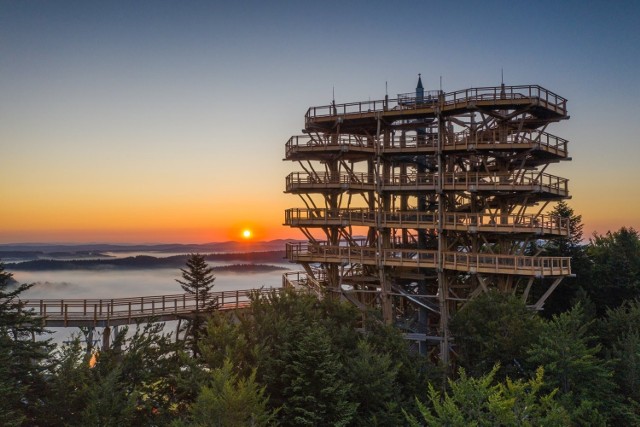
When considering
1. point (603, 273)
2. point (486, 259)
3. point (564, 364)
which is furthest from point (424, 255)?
point (603, 273)

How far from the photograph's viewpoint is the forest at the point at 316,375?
71.9 ft

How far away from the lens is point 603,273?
48438 millimetres

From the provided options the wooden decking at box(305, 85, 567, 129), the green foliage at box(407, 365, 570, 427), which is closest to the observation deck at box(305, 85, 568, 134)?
the wooden decking at box(305, 85, 567, 129)

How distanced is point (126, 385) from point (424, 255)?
25.9 metres

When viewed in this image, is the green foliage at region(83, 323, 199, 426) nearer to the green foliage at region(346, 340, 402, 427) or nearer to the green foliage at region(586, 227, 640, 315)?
the green foliage at region(346, 340, 402, 427)

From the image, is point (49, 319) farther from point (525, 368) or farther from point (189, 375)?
point (525, 368)

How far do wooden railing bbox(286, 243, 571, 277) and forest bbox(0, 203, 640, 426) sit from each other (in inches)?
120

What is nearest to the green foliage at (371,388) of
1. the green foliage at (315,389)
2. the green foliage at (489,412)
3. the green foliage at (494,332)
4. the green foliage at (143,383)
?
the green foliage at (315,389)

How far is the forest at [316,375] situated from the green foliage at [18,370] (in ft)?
0.24

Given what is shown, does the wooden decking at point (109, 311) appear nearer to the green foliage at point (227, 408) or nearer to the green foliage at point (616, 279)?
the green foliage at point (227, 408)

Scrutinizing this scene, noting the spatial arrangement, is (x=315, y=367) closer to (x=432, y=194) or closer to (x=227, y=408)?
(x=227, y=408)

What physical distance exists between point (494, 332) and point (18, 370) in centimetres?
2861

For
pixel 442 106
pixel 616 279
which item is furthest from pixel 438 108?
pixel 616 279

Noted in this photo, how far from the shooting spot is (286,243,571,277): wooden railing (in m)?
38.2
